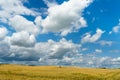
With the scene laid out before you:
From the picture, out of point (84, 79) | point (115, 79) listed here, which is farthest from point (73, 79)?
point (115, 79)

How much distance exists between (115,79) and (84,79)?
858 cm

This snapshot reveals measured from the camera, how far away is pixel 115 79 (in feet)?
236

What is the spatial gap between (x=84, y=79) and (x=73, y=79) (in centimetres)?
334

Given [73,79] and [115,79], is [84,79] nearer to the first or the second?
[73,79]

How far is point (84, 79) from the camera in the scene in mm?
71312

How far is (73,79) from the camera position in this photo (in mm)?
70000

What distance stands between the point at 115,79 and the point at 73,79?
464 inches
